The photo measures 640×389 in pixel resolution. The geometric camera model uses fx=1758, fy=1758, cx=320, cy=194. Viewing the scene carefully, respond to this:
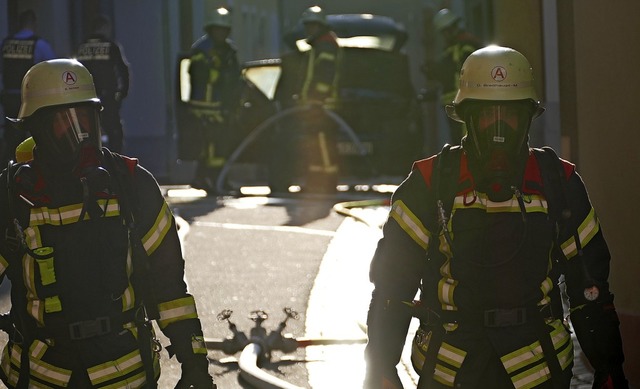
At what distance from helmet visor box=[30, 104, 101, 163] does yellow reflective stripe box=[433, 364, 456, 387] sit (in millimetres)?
1178

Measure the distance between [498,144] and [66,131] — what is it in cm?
125

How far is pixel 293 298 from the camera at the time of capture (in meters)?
11.0

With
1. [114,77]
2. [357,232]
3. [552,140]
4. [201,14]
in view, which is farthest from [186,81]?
[201,14]

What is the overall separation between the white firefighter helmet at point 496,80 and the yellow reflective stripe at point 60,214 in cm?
103

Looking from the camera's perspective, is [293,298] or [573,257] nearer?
[573,257]

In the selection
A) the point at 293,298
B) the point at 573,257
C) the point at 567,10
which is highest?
the point at 567,10

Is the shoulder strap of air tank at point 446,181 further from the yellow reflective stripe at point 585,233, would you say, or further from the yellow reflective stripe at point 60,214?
the yellow reflective stripe at point 60,214

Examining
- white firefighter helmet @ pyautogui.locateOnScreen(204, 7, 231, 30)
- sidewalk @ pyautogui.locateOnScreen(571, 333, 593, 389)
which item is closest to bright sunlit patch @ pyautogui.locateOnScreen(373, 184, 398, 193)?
white firefighter helmet @ pyautogui.locateOnScreen(204, 7, 231, 30)

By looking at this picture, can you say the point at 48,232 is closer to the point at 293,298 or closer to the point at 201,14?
the point at 293,298

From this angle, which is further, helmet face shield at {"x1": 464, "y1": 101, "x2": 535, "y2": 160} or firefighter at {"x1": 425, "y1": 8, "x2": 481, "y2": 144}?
firefighter at {"x1": 425, "y1": 8, "x2": 481, "y2": 144}

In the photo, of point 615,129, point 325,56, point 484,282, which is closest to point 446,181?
point 484,282

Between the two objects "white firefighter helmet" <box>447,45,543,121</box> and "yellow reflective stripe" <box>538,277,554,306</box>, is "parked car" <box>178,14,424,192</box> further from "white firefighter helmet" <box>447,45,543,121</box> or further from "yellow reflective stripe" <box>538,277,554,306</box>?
"yellow reflective stripe" <box>538,277,554,306</box>

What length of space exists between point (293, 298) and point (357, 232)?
377 cm

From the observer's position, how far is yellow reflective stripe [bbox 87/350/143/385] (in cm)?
497
